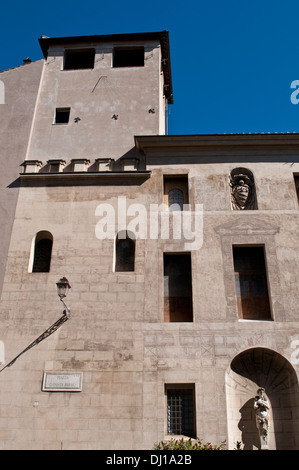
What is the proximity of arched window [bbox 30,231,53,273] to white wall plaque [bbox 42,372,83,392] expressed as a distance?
3687mm

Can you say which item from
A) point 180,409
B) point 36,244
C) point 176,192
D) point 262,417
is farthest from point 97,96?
point 262,417

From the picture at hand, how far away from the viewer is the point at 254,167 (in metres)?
15.9

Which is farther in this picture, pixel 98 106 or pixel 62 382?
pixel 98 106

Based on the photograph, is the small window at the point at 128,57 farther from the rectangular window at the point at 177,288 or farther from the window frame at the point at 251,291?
the window frame at the point at 251,291

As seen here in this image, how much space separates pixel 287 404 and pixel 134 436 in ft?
15.2

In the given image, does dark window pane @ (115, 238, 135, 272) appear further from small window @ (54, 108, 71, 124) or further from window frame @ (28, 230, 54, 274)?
small window @ (54, 108, 71, 124)

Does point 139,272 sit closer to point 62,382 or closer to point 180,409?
point 62,382

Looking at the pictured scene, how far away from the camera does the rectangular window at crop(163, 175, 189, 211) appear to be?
51.4ft

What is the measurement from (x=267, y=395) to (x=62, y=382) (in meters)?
6.18

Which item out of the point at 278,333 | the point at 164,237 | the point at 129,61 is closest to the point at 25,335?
the point at 164,237

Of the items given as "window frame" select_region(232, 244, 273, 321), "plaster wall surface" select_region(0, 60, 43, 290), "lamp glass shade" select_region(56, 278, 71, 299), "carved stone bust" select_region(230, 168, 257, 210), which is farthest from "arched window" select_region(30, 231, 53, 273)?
"carved stone bust" select_region(230, 168, 257, 210)

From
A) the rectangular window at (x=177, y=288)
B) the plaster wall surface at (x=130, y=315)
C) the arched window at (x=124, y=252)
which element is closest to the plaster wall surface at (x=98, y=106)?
the plaster wall surface at (x=130, y=315)

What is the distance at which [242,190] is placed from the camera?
15438 mm
